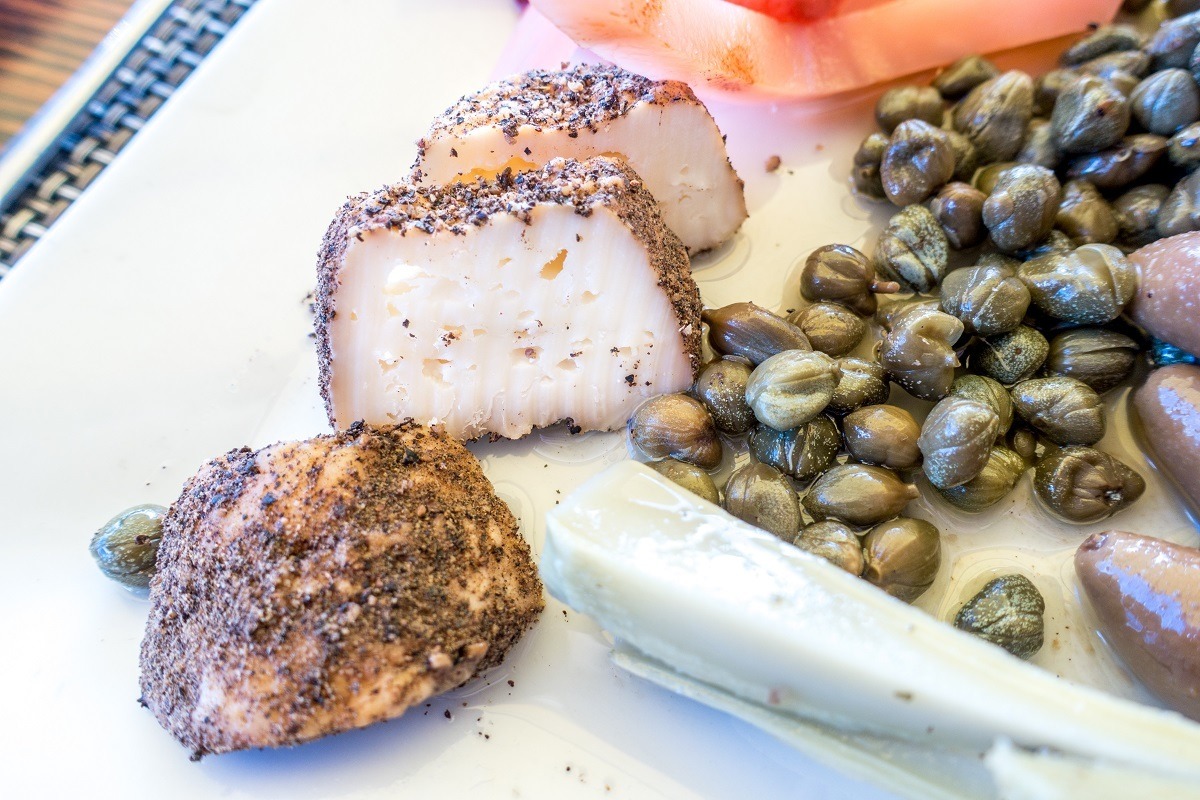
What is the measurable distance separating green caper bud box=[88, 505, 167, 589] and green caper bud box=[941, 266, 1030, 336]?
2.15 m


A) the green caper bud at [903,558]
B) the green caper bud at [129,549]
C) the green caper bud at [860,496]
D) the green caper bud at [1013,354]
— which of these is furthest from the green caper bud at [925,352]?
the green caper bud at [129,549]

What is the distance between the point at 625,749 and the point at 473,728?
35cm

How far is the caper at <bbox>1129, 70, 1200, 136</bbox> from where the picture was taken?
2354mm

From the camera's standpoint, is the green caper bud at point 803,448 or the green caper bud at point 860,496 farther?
the green caper bud at point 803,448

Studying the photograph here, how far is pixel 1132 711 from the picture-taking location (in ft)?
4.91

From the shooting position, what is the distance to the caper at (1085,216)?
2330mm

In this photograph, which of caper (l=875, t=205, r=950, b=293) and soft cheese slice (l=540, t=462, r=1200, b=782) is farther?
caper (l=875, t=205, r=950, b=293)

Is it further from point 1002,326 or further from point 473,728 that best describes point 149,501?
point 1002,326

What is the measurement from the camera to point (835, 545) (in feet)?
6.29

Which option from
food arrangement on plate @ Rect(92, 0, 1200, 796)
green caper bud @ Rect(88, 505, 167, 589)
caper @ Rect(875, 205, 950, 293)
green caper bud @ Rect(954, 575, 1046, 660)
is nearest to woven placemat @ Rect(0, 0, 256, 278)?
green caper bud @ Rect(88, 505, 167, 589)

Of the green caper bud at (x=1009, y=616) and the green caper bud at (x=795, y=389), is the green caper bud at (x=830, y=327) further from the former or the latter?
the green caper bud at (x=1009, y=616)

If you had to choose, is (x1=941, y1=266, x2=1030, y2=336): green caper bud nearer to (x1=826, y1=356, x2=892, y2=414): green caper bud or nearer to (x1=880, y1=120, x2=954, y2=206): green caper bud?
(x1=826, y1=356, x2=892, y2=414): green caper bud

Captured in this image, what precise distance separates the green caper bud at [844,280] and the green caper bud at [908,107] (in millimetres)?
585

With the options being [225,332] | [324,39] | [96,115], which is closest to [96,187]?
[96,115]
